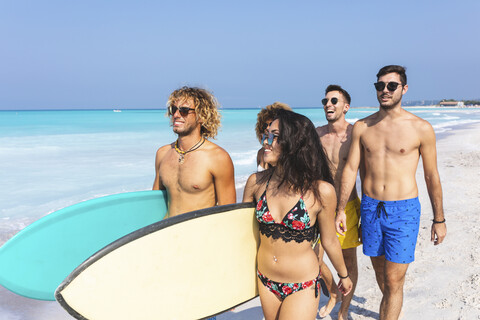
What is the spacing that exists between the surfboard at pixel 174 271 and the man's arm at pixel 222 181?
1.26 feet

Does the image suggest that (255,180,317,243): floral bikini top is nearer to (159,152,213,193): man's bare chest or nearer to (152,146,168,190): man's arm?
(159,152,213,193): man's bare chest

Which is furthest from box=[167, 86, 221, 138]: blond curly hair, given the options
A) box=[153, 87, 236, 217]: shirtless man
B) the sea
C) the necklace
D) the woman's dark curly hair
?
the sea

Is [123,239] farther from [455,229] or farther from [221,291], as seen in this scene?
[455,229]

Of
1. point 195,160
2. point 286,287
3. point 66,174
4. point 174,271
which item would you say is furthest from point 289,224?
point 66,174

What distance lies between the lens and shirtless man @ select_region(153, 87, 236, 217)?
8.04ft

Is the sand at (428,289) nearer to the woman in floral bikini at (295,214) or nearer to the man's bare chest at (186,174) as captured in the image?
the man's bare chest at (186,174)

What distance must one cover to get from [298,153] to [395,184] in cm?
110

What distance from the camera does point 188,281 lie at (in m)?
2.06

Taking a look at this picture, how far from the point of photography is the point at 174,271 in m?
2.01

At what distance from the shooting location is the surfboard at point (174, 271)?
178cm

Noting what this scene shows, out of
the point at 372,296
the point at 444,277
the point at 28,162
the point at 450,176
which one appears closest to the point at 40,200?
the point at 28,162

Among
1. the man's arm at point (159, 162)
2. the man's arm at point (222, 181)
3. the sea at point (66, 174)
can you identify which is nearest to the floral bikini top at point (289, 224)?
the man's arm at point (222, 181)

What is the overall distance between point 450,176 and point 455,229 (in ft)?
10.9

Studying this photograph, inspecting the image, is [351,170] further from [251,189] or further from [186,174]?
[186,174]
